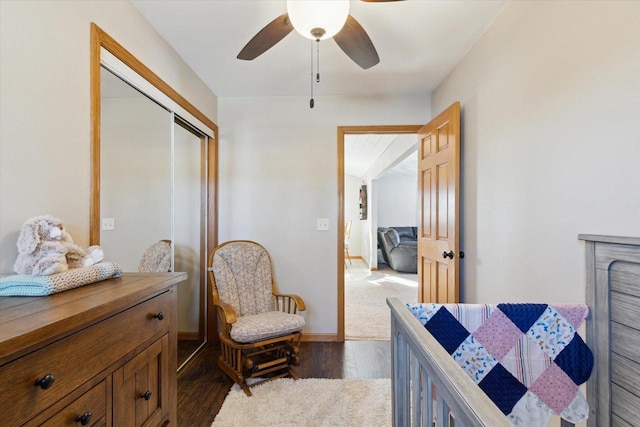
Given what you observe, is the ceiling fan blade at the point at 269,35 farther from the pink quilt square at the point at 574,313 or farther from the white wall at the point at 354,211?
the white wall at the point at 354,211

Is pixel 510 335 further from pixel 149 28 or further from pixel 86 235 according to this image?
pixel 149 28

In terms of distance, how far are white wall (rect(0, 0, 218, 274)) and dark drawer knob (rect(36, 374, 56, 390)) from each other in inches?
23.8

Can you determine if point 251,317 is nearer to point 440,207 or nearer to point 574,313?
point 440,207

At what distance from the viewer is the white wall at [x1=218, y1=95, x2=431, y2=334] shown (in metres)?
2.91

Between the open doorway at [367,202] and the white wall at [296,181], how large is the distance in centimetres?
8

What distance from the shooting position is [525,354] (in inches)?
41.8

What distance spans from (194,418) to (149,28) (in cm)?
242

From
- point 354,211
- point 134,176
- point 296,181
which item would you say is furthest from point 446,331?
point 354,211

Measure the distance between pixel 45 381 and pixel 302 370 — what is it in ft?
6.44

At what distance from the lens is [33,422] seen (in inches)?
23.6

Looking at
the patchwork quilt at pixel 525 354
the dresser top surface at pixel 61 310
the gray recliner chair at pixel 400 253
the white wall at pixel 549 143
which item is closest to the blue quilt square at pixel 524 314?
the patchwork quilt at pixel 525 354

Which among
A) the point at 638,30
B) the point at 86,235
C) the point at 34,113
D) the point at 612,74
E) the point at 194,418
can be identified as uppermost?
the point at 638,30

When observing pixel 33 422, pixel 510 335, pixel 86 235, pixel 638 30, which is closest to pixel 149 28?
pixel 86 235

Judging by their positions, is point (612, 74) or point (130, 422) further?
point (612, 74)
